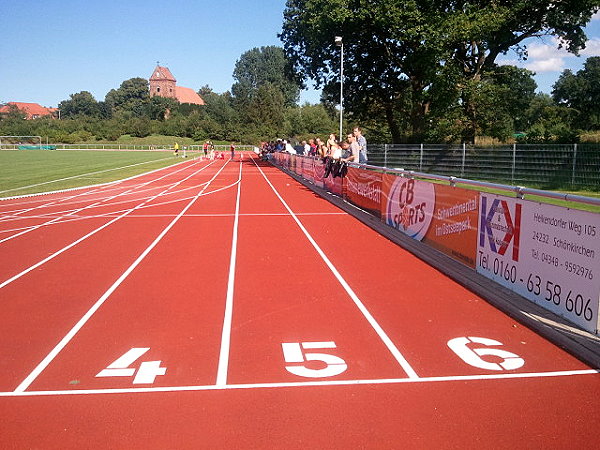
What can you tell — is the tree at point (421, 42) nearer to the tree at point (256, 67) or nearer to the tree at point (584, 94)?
the tree at point (584, 94)

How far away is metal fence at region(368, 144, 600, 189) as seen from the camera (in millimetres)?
21062

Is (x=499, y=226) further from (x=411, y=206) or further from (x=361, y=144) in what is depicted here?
(x=361, y=144)

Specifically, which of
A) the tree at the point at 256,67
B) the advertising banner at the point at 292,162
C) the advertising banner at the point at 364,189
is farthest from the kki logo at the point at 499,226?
the tree at the point at 256,67

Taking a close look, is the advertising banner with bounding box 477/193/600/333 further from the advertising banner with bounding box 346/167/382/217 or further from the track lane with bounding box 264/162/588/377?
the advertising banner with bounding box 346/167/382/217

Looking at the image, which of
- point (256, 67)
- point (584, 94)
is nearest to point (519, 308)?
point (584, 94)

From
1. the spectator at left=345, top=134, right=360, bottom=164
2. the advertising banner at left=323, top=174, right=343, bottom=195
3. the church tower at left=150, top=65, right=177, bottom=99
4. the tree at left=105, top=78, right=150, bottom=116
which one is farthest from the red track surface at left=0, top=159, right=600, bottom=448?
the church tower at left=150, top=65, right=177, bottom=99

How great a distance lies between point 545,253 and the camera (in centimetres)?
632

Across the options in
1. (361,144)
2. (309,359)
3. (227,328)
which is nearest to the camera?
(309,359)

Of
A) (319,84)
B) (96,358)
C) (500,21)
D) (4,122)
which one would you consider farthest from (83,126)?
(96,358)

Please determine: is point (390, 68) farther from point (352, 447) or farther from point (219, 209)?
point (352, 447)

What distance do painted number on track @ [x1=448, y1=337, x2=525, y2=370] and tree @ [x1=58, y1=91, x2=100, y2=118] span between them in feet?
528

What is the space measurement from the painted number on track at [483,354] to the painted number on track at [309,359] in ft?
4.15

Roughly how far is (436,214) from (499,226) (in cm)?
248

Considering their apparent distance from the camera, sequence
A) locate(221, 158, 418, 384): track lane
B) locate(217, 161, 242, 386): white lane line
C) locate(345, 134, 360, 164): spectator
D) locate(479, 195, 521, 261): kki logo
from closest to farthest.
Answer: locate(217, 161, 242, 386): white lane line
locate(221, 158, 418, 384): track lane
locate(479, 195, 521, 261): kki logo
locate(345, 134, 360, 164): spectator
